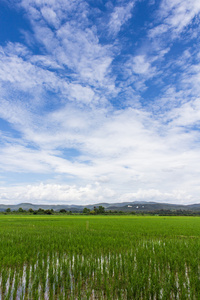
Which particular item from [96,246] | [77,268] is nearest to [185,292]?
[77,268]

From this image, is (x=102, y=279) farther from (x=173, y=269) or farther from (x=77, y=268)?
(x=173, y=269)

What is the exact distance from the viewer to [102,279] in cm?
450

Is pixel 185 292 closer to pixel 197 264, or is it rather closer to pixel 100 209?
pixel 197 264

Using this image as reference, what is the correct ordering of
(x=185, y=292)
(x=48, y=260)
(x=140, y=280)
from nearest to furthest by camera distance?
1. (x=185, y=292)
2. (x=140, y=280)
3. (x=48, y=260)

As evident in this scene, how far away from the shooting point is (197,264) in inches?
206

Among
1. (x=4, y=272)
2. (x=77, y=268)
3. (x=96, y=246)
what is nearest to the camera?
(x=4, y=272)

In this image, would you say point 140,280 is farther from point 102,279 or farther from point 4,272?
point 4,272

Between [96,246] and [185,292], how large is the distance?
426 cm

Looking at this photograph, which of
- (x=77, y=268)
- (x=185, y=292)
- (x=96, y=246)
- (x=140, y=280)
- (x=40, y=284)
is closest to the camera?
(x=185, y=292)

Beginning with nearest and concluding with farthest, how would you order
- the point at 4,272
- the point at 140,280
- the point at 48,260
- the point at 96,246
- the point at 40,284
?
the point at 140,280, the point at 40,284, the point at 4,272, the point at 48,260, the point at 96,246

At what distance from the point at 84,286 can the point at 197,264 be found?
304cm

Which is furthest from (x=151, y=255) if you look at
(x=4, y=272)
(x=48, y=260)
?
(x=4, y=272)

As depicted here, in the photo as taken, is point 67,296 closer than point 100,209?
Yes

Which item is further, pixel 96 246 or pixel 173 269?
pixel 96 246
